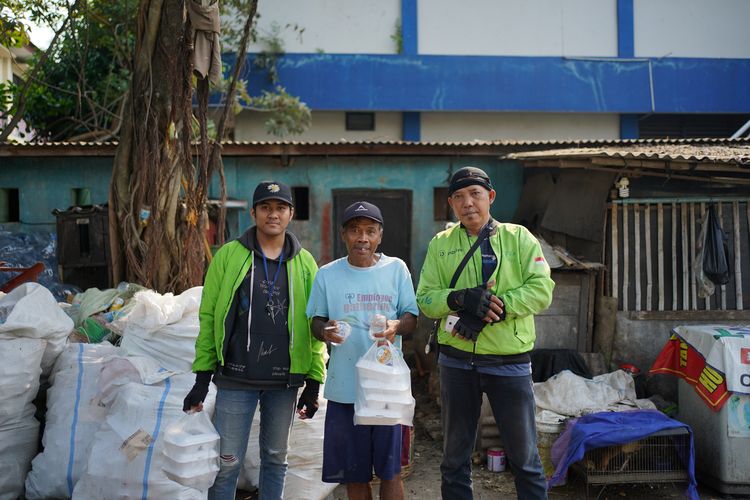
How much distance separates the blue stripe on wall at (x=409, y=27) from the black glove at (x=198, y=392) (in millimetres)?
11725

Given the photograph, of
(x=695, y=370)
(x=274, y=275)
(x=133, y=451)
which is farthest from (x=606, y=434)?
(x=133, y=451)

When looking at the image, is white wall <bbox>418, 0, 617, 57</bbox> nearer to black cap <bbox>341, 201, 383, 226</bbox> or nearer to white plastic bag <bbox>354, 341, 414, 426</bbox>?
black cap <bbox>341, 201, 383, 226</bbox>

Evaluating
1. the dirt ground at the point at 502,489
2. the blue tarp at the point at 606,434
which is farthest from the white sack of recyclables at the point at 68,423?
the blue tarp at the point at 606,434

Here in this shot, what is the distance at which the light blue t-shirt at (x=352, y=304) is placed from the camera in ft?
10.5

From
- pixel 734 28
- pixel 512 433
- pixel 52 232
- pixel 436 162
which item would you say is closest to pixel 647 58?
pixel 734 28

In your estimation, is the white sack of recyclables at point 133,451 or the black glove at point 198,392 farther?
the white sack of recyclables at point 133,451

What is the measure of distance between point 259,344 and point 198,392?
1.26 ft

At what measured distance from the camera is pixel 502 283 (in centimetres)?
327

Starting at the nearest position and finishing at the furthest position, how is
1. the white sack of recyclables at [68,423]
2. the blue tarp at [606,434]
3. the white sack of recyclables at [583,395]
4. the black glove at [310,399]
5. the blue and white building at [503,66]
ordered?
the black glove at [310,399], the white sack of recyclables at [68,423], the blue tarp at [606,434], the white sack of recyclables at [583,395], the blue and white building at [503,66]

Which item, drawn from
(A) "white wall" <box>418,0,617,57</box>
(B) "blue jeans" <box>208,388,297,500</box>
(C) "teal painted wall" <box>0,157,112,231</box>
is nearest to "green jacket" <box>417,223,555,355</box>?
(B) "blue jeans" <box>208,388,297,500</box>

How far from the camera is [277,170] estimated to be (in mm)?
8734

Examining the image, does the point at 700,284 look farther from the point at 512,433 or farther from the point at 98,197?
the point at 98,197

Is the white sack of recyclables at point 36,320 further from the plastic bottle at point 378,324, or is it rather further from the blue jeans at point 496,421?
the blue jeans at point 496,421

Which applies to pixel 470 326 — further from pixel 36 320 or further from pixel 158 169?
pixel 158 169
